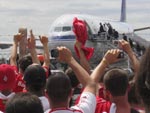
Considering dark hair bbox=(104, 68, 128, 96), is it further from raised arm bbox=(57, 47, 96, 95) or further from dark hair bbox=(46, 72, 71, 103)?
dark hair bbox=(46, 72, 71, 103)

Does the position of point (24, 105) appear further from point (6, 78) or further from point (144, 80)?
point (6, 78)

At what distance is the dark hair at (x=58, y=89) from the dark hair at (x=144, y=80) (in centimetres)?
120

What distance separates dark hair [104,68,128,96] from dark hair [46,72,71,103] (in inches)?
17.2

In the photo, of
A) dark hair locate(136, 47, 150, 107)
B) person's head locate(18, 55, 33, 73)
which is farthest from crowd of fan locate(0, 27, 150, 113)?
person's head locate(18, 55, 33, 73)

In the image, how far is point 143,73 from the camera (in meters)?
1.90

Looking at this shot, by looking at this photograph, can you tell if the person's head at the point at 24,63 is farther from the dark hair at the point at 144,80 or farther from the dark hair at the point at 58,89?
the dark hair at the point at 144,80

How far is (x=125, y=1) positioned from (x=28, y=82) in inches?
2089

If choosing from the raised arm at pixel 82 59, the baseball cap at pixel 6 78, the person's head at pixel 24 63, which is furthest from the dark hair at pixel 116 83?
the person's head at pixel 24 63

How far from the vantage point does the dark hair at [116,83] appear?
3463 millimetres

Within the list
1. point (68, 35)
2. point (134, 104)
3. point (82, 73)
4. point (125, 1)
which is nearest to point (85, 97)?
point (82, 73)

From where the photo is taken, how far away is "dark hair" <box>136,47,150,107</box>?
1891 millimetres

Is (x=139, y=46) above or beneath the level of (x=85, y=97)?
beneath

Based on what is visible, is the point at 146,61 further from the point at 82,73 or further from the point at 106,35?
the point at 106,35

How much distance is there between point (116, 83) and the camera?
3.46 metres
